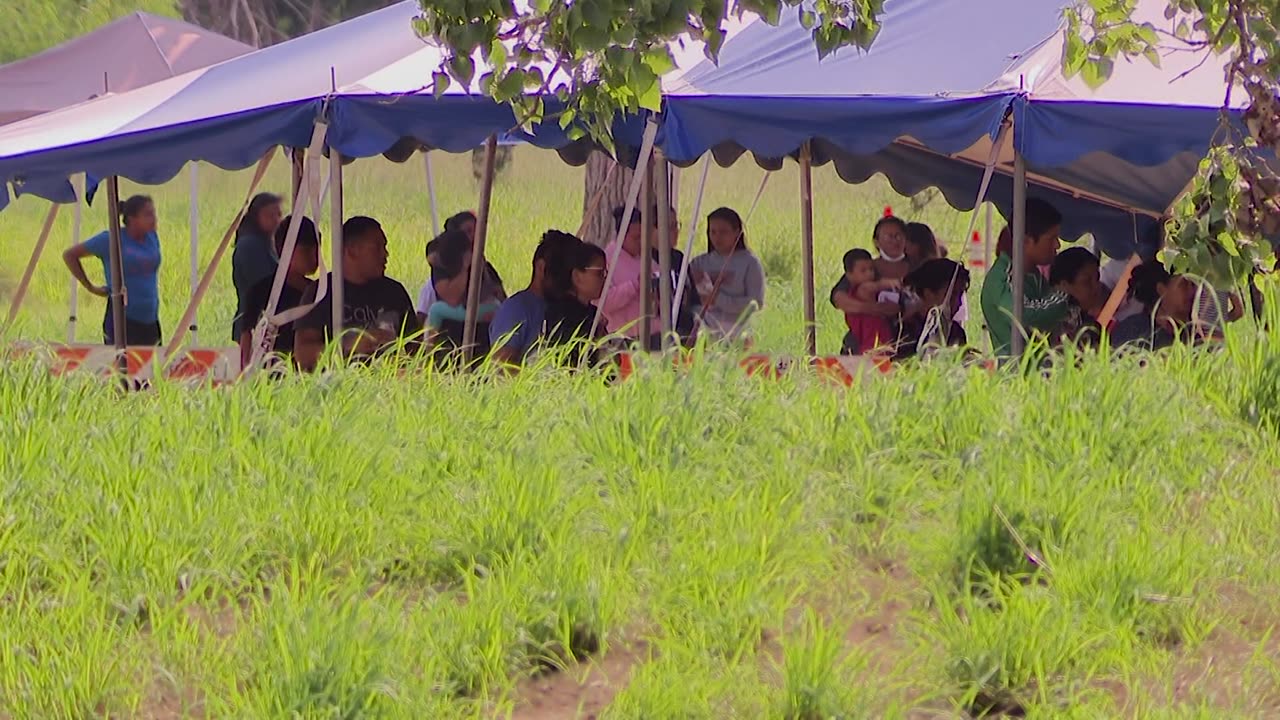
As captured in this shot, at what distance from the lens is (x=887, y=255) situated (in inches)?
436

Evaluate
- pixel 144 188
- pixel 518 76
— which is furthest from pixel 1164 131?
pixel 144 188

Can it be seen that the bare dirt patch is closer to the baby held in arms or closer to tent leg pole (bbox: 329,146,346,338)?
tent leg pole (bbox: 329,146,346,338)

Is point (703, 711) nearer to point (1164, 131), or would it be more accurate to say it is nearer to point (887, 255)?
point (1164, 131)

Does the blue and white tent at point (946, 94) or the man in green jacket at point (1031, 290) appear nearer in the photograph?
the blue and white tent at point (946, 94)

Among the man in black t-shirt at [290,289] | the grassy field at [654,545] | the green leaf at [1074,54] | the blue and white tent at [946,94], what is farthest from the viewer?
the man in black t-shirt at [290,289]

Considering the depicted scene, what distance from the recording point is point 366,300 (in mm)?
8672

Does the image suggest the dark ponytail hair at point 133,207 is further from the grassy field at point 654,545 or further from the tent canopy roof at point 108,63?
A: the grassy field at point 654,545

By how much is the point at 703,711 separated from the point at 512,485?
1.04 metres

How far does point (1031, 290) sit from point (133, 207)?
5.83 meters

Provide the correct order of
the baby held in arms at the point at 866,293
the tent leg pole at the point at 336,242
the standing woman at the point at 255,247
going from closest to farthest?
the tent leg pole at the point at 336,242, the baby held in arms at the point at 866,293, the standing woman at the point at 255,247

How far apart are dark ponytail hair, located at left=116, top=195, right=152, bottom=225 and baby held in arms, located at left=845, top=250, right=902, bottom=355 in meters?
4.42

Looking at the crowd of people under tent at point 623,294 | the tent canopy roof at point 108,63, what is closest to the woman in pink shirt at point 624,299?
the crowd of people under tent at point 623,294

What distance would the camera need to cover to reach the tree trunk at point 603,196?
1368 centimetres

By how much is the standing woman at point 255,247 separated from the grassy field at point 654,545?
452 cm
